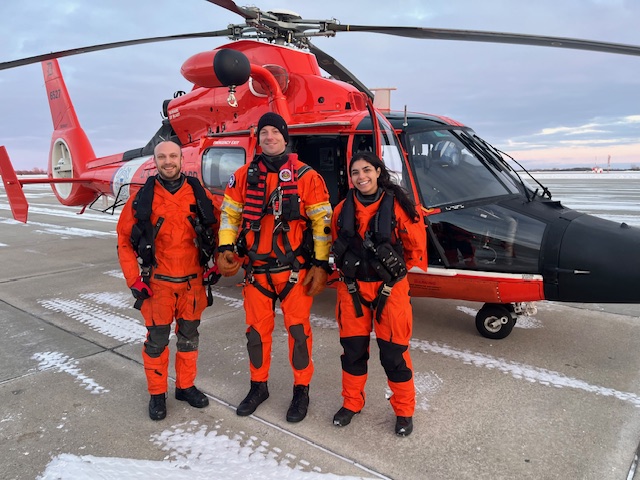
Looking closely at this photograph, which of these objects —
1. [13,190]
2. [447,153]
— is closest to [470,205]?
[447,153]

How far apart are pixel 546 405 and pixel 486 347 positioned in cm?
92

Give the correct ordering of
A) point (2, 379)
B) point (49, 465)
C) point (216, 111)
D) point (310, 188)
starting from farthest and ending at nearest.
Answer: point (216, 111), point (2, 379), point (310, 188), point (49, 465)

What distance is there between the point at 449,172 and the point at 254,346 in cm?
228

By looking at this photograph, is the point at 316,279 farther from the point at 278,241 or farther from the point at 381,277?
the point at 381,277

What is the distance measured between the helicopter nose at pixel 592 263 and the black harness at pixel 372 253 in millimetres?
1475

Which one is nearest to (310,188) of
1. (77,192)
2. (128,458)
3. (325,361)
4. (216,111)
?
(325,361)

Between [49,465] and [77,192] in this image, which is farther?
[77,192]

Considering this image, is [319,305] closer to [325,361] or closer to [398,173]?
[325,361]

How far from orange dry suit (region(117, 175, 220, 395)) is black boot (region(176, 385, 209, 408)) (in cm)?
18

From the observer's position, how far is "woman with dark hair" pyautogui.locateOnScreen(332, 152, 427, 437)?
2.60m

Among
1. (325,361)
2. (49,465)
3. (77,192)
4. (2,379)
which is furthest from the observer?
(77,192)

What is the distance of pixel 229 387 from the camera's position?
3311 millimetres

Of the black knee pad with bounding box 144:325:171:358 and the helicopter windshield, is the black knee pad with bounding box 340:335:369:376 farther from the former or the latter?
the helicopter windshield

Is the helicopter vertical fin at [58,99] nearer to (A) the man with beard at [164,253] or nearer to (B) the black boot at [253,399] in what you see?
(A) the man with beard at [164,253]
